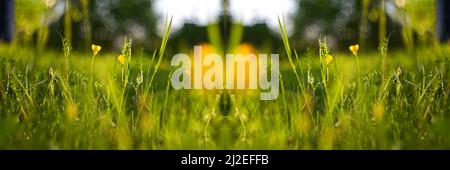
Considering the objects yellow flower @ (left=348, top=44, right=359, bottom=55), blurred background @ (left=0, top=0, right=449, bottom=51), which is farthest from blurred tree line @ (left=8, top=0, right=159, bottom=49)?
yellow flower @ (left=348, top=44, right=359, bottom=55)

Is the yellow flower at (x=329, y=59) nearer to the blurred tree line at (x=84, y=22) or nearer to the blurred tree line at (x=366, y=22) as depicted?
the blurred tree line at (x=366, y=22)

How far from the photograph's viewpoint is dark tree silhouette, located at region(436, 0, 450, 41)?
8.72 feet

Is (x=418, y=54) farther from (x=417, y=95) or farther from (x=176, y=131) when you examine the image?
(x=176, y=131)

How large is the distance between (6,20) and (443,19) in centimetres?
218

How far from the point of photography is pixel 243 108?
2508 millimetres

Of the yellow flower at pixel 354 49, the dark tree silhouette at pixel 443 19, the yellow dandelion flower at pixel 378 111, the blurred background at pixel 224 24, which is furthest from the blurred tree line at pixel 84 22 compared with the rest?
the dark tree silhouette at pixel 443 19

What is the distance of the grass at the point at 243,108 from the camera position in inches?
97.8

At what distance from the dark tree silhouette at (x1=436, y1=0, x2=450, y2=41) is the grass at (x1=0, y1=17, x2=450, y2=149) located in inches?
6.5

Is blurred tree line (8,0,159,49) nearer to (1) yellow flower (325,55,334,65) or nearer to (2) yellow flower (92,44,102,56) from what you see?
(2) yellow flower (92,44,102,56)

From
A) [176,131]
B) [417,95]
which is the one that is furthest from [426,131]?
[176,131]

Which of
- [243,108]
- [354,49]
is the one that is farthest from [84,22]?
[354,49]

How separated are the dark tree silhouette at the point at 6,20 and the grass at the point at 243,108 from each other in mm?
340

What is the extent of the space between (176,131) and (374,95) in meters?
0.94
